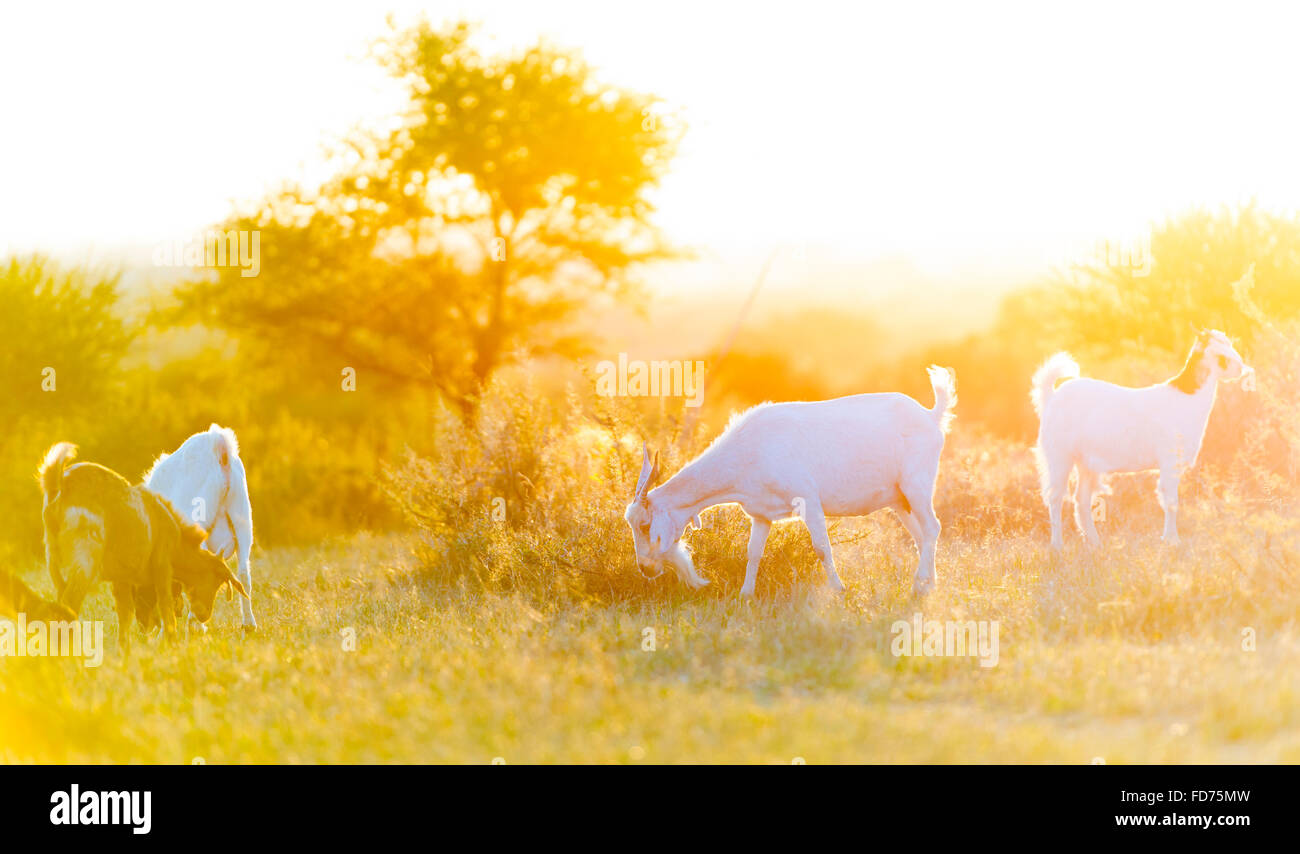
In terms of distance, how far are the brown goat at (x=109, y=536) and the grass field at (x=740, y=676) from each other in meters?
0.55

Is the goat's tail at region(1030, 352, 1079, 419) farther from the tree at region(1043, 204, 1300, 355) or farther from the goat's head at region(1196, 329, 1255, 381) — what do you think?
the tree at region(1043, 204, 1300, 355)

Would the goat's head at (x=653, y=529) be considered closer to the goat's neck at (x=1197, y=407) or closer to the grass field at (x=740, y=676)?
the grass field at (x=740, y=676)

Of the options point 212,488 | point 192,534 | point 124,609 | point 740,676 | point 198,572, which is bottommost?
point 740,676

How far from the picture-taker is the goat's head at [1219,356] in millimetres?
12070

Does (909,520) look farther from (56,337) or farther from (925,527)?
(56,337)

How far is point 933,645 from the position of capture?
8461mm

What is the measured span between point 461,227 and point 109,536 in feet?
54.0

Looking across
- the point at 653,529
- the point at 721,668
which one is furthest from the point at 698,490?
the point at 721,668

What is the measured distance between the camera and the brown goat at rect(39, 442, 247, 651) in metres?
9.53

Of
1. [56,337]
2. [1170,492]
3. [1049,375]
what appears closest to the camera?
[1170,492]

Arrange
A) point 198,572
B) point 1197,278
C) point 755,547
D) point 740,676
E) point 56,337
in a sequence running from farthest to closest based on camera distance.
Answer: point 56,337 < point 1197,278 < point 755,547 < point 198,572 < point 740,676

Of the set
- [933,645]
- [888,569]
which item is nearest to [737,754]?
[933,645]

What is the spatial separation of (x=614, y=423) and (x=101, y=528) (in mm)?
5277

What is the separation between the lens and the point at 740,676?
7.97 meters
